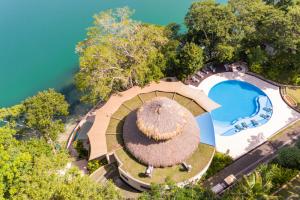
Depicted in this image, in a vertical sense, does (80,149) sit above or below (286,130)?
above

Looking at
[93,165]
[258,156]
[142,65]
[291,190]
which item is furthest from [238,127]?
[93,165]

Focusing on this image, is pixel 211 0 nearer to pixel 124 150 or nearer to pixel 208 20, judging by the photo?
pixel 208 20

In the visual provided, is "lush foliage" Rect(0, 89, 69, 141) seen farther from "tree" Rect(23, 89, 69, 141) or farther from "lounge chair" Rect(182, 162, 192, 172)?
"lounge chair" Rect(182, 162, 192, 172)

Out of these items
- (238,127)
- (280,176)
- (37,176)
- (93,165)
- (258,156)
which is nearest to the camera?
(37,176)

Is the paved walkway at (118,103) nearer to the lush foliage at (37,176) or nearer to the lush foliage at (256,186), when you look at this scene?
the lush foliage at (37,176)

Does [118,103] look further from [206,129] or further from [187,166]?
[187,166]

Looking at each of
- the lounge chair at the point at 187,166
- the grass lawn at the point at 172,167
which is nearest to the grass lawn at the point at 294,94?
the grass lawn at the point at 172,167

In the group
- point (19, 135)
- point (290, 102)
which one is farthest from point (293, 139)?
point (19, 135)
